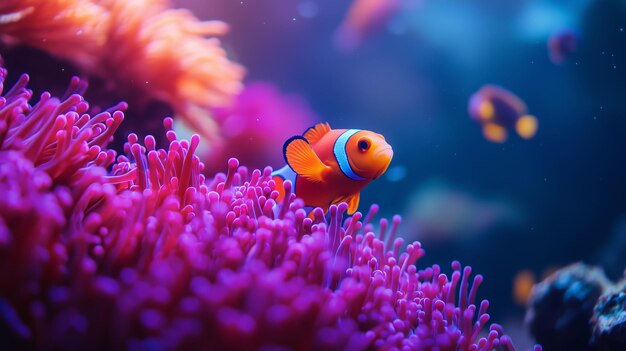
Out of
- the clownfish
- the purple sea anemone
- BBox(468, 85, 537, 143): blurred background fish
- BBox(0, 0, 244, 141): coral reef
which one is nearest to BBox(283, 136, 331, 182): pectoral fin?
the clownfish

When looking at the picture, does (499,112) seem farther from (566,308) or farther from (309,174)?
(309,174)

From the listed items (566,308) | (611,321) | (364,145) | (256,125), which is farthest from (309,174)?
(256,125)

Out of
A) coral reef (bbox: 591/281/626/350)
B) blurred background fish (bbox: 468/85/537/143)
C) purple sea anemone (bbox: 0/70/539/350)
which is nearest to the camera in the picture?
purple sea anemone (bbox: 0/70/539/350)

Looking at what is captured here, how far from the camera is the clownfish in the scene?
1898 millimetres

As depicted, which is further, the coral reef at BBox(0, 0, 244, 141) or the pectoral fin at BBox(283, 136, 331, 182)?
the coral reef at BBox(0, 0, 244, 141)

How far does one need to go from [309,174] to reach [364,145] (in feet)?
0.85

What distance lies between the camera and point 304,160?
6.28 ft

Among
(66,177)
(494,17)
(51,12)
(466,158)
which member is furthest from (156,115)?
(494,17)

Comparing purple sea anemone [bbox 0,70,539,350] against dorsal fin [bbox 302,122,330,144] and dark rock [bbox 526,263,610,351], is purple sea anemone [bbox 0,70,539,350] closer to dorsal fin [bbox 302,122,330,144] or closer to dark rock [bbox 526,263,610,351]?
dorsal fin [bbox 302,122,330,144]

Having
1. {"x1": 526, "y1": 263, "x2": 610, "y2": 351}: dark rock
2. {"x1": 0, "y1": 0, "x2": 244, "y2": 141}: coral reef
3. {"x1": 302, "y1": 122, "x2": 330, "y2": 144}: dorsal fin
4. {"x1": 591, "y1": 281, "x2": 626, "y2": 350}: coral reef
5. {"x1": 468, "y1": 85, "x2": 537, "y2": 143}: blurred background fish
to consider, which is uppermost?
{"x1": 468, "y1": 85, "x2": 537, "y2": 143}: blurred background fish

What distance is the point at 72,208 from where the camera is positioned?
1345mm

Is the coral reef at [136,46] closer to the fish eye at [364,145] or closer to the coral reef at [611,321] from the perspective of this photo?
the fish eye at [364,145]

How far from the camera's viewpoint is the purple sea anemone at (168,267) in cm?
97

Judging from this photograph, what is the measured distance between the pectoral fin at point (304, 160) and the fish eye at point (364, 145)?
0.17 meters
